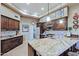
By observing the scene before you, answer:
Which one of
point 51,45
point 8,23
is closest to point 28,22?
point 8,23

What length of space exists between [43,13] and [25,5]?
42 centimetres

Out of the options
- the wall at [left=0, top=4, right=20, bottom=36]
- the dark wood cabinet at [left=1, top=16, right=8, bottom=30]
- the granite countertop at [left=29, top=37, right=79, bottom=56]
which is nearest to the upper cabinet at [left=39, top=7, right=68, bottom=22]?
the granite countertop at [left=29, top=37, right=79, bottom=56]

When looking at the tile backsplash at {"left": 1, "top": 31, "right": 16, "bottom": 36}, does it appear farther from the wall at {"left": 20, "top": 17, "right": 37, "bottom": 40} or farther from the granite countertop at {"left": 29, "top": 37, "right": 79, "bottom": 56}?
the granite countertop at {"left": 29, "top": 37, "right": 79, "bottom": 56}

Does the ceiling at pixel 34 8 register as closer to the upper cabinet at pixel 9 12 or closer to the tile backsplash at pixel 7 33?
the upper cabinet at pixel 9 12

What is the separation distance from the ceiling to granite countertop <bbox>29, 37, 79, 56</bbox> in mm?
589

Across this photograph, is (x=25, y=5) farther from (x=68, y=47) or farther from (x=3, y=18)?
(x=68, y=47)

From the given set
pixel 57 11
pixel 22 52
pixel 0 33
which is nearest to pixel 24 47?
pixel 22 52

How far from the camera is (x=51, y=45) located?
278 centimetres

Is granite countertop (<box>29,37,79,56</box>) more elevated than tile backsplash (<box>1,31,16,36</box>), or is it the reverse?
tile backsplash (<box>1,31,16,36</box>)

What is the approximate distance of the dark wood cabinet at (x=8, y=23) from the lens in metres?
2.89

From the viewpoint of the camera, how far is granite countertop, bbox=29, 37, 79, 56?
2.70 metres

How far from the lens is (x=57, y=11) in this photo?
9.48 feet

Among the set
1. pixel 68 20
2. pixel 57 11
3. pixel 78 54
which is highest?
pixel 57 11

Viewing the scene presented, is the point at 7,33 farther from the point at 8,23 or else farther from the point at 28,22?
the point at 28,22
